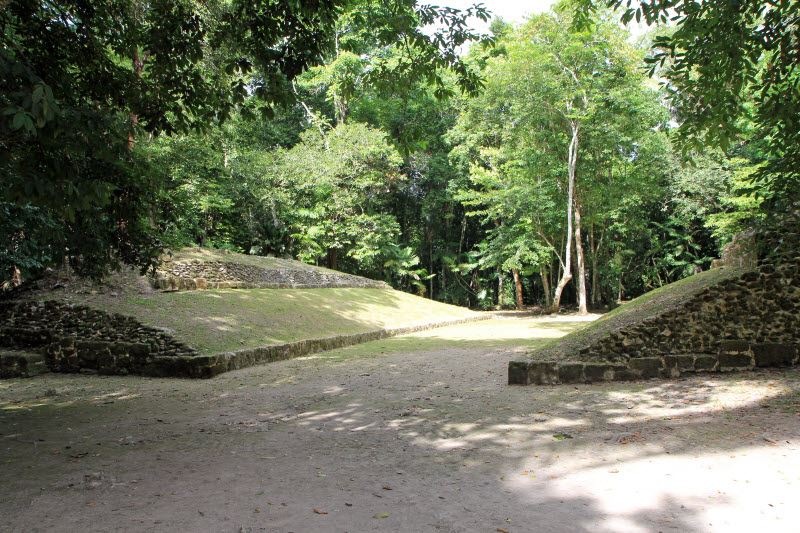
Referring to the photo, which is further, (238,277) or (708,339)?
(238,277)

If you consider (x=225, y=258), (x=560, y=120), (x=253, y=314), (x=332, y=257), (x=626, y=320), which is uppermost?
(x=560, y=120)

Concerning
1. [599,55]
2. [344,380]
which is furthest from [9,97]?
[599,55]

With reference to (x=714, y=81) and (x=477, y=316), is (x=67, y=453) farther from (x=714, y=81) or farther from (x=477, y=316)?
(x=477, y=316)

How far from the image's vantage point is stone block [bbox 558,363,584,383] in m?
6.49

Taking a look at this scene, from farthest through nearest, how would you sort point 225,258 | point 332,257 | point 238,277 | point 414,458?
1. point 332,257
2. point 225,258
3. point 238,277
4. point 414,458

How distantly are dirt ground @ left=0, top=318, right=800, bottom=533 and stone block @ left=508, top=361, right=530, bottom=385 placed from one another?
0.76 feet

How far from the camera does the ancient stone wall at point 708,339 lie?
6.49 metres

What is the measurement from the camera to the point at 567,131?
68.8 ft

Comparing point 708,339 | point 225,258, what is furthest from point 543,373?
point 225,258

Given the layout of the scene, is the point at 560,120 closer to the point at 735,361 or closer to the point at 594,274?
the point at 594,274

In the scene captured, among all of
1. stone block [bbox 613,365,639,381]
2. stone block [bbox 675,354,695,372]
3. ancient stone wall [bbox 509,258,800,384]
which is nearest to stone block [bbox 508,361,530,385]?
ancient stone wall [bbox 509,258,800,384]

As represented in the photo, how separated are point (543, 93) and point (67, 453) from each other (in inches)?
741

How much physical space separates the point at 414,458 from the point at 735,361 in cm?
494

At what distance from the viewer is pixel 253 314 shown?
11867mm
